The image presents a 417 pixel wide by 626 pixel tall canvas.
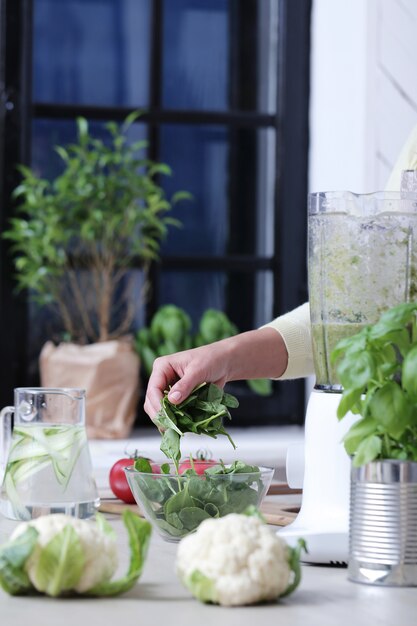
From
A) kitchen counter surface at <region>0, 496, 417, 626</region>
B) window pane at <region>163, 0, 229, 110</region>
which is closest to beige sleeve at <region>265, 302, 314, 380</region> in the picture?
kitchen counter surface at <region>0, 496, 417, 626</region>

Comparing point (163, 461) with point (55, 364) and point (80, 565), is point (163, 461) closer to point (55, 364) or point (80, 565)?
point (80, 565)

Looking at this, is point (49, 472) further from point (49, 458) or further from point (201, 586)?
point (201, 586)

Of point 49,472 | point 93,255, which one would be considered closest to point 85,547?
point 49,472

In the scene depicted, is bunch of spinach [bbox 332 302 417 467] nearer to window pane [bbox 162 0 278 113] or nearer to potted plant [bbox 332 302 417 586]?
potted plant [bbox 332 302 417 586]

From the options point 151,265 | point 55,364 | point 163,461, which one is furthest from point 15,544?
point 151,265

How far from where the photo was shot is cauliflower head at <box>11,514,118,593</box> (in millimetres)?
890

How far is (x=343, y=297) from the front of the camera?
1.16 meters

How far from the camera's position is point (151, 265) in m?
3.40

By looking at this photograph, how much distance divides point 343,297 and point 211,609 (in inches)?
15.2

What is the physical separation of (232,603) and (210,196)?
2642 millimetres

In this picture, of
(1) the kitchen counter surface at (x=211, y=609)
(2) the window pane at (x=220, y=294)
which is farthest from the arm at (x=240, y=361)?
(2) the window pane at (x=220, y=294)

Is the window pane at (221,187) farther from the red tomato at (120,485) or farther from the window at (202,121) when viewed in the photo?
the red tomato at (120,485)

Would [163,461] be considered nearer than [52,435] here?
No

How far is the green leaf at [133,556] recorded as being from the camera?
3.01 ft
